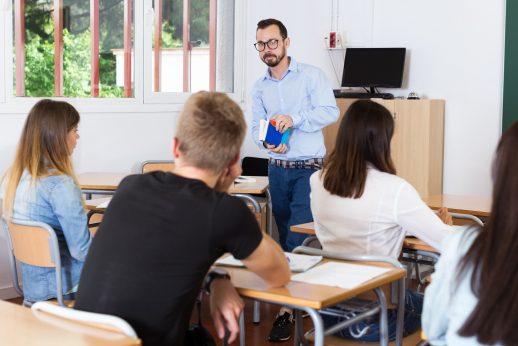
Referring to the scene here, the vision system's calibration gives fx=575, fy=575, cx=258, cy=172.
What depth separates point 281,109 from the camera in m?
3.73

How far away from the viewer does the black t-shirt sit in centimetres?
138

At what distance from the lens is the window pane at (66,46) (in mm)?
4113

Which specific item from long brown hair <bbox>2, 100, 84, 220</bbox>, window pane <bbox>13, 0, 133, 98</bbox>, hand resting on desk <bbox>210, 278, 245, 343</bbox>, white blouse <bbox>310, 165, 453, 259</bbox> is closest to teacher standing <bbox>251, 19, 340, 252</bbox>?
white blouse <bbox>310, 165, 453, 259</bbox>

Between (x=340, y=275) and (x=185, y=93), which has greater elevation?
(x=185, y=93)

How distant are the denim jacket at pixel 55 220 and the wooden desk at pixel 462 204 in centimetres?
186

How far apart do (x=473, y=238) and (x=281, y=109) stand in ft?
8.45

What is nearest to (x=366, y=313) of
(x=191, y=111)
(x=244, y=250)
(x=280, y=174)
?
(x=244, y=250)

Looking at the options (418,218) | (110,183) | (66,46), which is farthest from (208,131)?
(66,46)

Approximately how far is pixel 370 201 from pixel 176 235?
0.98m

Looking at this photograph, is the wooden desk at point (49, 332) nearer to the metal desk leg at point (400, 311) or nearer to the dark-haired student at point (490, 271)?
the dark-haired student at point (490, 271)

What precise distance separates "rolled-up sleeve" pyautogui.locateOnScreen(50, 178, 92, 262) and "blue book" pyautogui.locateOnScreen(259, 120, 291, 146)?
132 centimetres

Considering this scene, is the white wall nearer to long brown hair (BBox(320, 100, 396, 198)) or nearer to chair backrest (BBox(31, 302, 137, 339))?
long brown hair (BBox(320, 100, 396, 198))

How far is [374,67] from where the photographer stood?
15.6 ft

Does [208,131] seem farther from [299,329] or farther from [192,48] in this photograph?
[192,48]
